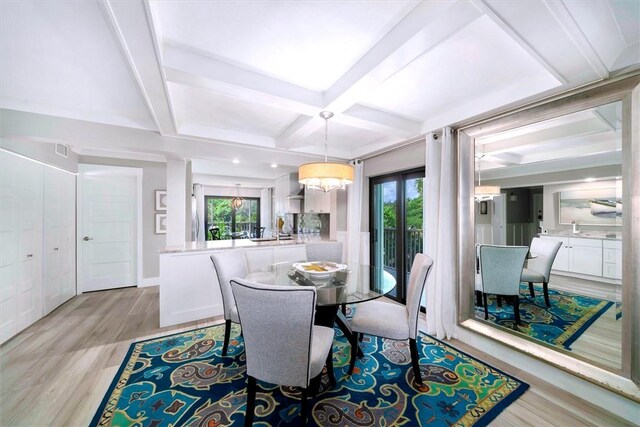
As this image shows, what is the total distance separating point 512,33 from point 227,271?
2771 millimetres

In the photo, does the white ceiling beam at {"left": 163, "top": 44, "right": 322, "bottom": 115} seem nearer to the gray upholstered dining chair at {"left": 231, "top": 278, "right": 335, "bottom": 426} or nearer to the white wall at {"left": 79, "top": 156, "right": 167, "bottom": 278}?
the gray upholstered dining chair at {"left": 231, "top": 278, "right": 335, "bottom": 426}

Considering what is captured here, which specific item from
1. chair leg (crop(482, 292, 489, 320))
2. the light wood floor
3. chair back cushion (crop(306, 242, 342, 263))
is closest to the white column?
the light wood floor

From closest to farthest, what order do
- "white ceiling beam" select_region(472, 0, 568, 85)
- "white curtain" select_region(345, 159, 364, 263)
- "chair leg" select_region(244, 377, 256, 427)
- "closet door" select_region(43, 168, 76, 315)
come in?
"white ceiling beam" select_region(472, 0, 568, 85) → "chair leg" select_region(244, 377, 256, 427) → "closet door" select_region(43, 168, 76, 315) → "white curtain" select_region(345, 159, 364, 263)

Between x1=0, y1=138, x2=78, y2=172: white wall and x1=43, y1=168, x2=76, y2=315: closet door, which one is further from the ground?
x1=0, y1=138, x2=78, y2=172: white wall

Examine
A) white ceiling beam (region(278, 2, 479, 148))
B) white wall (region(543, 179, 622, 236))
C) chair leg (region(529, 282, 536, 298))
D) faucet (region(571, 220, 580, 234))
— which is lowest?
chair leg (region(529, 282, 536, 298))

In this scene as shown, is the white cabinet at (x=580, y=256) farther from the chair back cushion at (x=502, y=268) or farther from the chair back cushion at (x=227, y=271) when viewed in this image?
the chair back cushion at (x=227, y=271)

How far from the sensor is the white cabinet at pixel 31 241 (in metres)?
2.60

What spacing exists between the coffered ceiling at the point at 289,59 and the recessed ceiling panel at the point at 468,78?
11 millimetres

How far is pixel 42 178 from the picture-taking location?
3.18 metres

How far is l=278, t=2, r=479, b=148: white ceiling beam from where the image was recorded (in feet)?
4.12

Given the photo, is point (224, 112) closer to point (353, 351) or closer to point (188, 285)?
point (188, 285)

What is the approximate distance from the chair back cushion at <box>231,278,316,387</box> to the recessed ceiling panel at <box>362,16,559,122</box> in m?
1.86

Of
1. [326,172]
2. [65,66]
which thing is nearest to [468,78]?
[326,172]

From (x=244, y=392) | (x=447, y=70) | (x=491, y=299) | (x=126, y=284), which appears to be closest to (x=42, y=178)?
(x=126, y=284)
